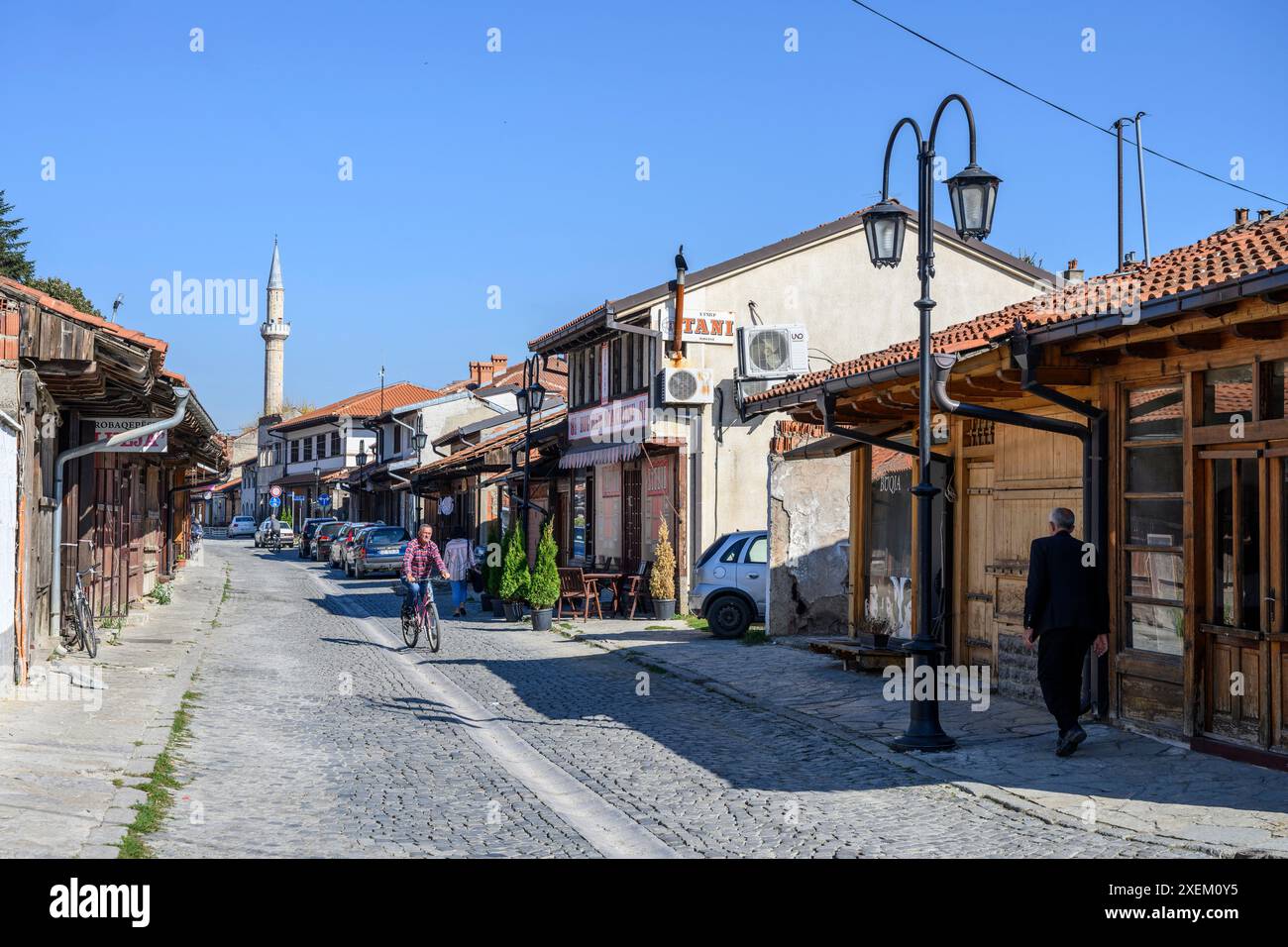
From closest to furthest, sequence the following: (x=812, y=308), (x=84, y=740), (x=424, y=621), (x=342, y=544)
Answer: (x=84, y=740), (x=424, y=621), (x=812, y=308), (x=342, y=544)

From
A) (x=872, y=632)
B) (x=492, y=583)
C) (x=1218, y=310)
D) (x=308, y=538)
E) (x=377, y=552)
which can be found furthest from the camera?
(x=308, y=538)

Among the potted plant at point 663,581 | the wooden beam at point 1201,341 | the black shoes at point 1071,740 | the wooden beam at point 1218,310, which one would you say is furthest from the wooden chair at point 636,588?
the wooden beam at point 1218,310

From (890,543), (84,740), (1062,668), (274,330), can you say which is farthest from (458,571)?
(274,330)

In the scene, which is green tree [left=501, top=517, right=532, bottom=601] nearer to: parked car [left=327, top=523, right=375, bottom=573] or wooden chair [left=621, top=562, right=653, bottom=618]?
wooden chair [left=621, top=562, right=653, bottom=618]

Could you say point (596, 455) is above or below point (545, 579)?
above

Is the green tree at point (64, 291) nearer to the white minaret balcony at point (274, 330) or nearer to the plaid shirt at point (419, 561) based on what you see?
the plaid shirt at point (419, 561)

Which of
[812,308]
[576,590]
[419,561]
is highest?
[812,308]

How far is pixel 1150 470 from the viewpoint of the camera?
9.92 m

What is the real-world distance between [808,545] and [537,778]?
32.2ft

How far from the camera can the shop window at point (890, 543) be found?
1519cm

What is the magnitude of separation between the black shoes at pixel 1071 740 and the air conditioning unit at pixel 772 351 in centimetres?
1421

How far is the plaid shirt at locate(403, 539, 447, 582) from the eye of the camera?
17.7m

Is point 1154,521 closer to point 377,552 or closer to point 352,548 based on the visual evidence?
point 377,552

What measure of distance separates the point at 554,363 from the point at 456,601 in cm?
2320
